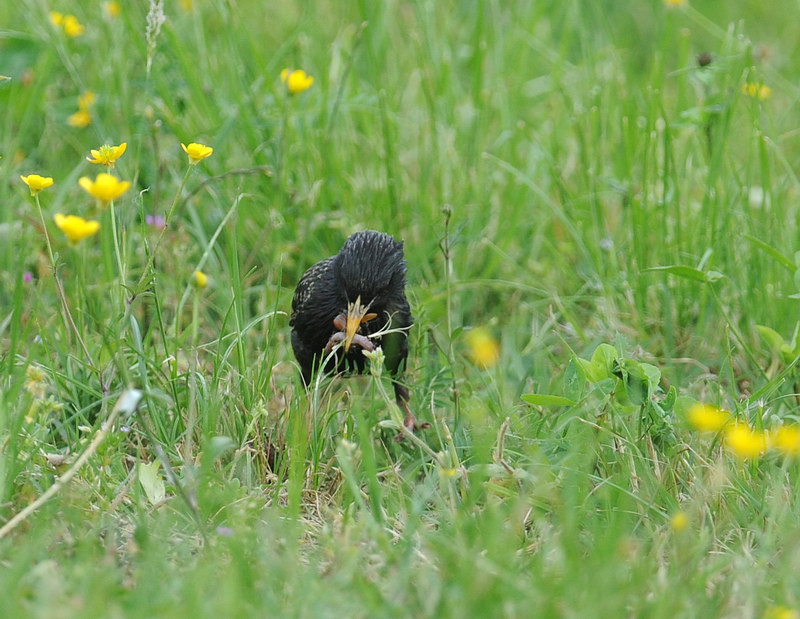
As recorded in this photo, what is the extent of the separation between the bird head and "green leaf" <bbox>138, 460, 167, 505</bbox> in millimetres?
1026

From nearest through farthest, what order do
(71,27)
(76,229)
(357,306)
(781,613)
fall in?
1. (781,613)
2. (76,229)
3. (357,306)
4. (71,27)

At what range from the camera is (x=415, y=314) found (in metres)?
3.89

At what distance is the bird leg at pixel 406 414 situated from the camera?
12.6 feet

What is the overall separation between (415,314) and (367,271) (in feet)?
0.81

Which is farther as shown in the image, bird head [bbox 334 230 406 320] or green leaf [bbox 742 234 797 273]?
bird head [bbox 334 230 406 320]

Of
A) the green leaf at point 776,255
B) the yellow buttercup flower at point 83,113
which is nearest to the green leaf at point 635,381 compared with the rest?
the green leaf at point 776,255

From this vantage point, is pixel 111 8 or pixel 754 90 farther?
pixel 111 8

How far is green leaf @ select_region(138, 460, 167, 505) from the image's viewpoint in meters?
3.06

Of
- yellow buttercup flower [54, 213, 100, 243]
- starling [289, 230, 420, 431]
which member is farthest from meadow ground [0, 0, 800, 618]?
starling [289, 230, 420, 431]

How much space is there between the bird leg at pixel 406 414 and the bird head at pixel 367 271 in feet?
1.03

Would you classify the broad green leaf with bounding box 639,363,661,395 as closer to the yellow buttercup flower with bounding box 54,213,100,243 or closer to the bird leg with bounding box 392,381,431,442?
the bird leg with bounding box 392,381,431,442

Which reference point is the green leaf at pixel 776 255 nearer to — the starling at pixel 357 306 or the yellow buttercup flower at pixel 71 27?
the starling at pixel 357 306

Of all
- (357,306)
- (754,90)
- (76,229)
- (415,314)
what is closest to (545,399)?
(415,314)

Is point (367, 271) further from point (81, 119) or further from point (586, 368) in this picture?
point (81, 119)
